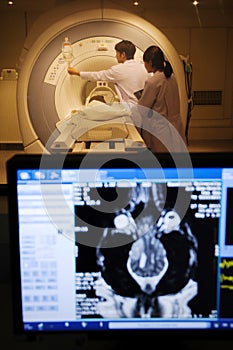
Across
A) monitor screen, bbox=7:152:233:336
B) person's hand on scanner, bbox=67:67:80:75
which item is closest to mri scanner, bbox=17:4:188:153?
person's hand on scanner, bbox=67:67:80:75

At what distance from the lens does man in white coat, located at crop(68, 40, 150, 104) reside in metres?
2.91

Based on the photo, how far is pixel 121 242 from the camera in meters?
0.75

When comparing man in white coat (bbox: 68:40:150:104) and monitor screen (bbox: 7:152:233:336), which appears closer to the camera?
monitor screen (bbox: 7:152:233:336)

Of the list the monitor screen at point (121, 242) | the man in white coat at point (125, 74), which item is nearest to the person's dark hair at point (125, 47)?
the man in white coat at point (125, 74)

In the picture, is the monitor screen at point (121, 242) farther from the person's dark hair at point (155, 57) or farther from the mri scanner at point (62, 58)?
the person's dark hair at point (155, 57)

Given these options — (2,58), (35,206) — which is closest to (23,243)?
(35,206)

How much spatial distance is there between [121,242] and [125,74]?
237 cm

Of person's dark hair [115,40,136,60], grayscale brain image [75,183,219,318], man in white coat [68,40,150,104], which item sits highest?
person's dark hair [115,40,136,60]

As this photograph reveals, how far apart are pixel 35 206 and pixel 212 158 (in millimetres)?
296

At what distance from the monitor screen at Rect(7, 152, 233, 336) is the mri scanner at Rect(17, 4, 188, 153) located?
84.0 inches

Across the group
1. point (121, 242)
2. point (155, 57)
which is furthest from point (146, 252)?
point (155, 57)

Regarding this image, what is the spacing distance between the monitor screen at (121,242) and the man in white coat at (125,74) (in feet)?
7.50

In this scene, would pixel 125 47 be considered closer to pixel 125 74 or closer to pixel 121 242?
pixel 125 74

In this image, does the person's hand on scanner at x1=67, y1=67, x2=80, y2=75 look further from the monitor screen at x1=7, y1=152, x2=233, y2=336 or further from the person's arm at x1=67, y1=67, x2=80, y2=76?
the monitor screen at x1=7, y1=152, x2=233, y2=336
